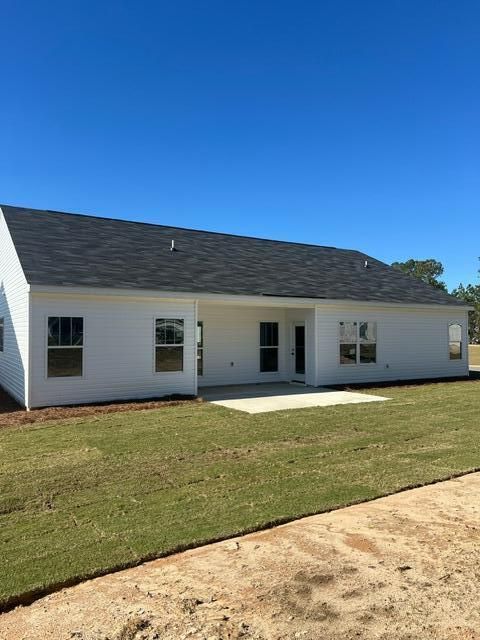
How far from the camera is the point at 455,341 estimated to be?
19.1 meters

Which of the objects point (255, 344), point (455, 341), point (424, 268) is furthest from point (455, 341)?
point (424, 268)

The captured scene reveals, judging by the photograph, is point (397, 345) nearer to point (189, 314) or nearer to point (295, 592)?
point (189, 314)

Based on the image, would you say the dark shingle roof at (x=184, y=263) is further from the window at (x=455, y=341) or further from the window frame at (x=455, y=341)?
the window at (x=455, y=341)

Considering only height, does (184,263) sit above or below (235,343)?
above

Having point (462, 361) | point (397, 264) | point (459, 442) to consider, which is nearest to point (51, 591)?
point (459, 442)

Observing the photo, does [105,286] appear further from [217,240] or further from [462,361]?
[462,361]

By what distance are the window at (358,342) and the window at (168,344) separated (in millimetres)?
5806

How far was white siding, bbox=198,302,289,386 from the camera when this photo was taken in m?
15.5

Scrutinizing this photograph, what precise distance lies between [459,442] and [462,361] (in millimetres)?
12659

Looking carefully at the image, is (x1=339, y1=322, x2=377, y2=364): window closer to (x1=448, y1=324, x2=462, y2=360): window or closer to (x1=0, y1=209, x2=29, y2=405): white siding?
(x1=448, y1=324, x2=462, y2=360): window

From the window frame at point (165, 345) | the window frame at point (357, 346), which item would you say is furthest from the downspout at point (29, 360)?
the window frame at point (357, 346)

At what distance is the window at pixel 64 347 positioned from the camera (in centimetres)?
1133

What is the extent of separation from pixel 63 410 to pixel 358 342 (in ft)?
32.4

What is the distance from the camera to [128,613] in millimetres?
3096
